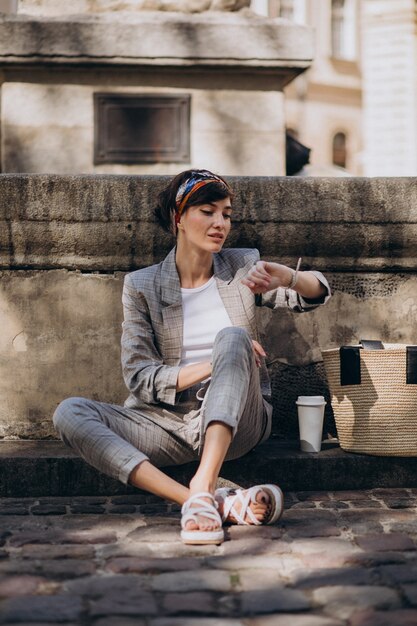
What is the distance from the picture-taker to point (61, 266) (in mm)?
4520

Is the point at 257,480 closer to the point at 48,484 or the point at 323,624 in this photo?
the point at 48,484

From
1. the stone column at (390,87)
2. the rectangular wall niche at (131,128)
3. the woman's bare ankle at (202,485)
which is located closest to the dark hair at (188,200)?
the woman's bare ankle at (202,485)

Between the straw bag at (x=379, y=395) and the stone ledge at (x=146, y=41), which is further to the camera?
the stone ledge at (x=146, y=41)

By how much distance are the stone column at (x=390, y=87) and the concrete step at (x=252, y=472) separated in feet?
60.9

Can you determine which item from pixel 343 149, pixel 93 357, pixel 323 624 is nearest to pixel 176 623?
pixel 323 624

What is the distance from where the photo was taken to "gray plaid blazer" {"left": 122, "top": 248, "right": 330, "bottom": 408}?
3857 millimetres

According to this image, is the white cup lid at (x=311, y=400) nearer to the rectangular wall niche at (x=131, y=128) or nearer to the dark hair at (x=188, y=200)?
the dark hair at (x=188, y=200)

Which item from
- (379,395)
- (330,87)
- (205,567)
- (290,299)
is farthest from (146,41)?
(330,87)

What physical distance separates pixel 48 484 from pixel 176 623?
1.65 m

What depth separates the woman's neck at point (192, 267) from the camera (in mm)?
4020

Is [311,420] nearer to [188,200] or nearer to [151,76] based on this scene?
[188,200]

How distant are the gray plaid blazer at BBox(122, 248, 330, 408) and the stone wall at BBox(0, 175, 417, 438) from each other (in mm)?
465

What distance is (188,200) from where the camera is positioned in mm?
3887

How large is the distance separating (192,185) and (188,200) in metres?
0.06
